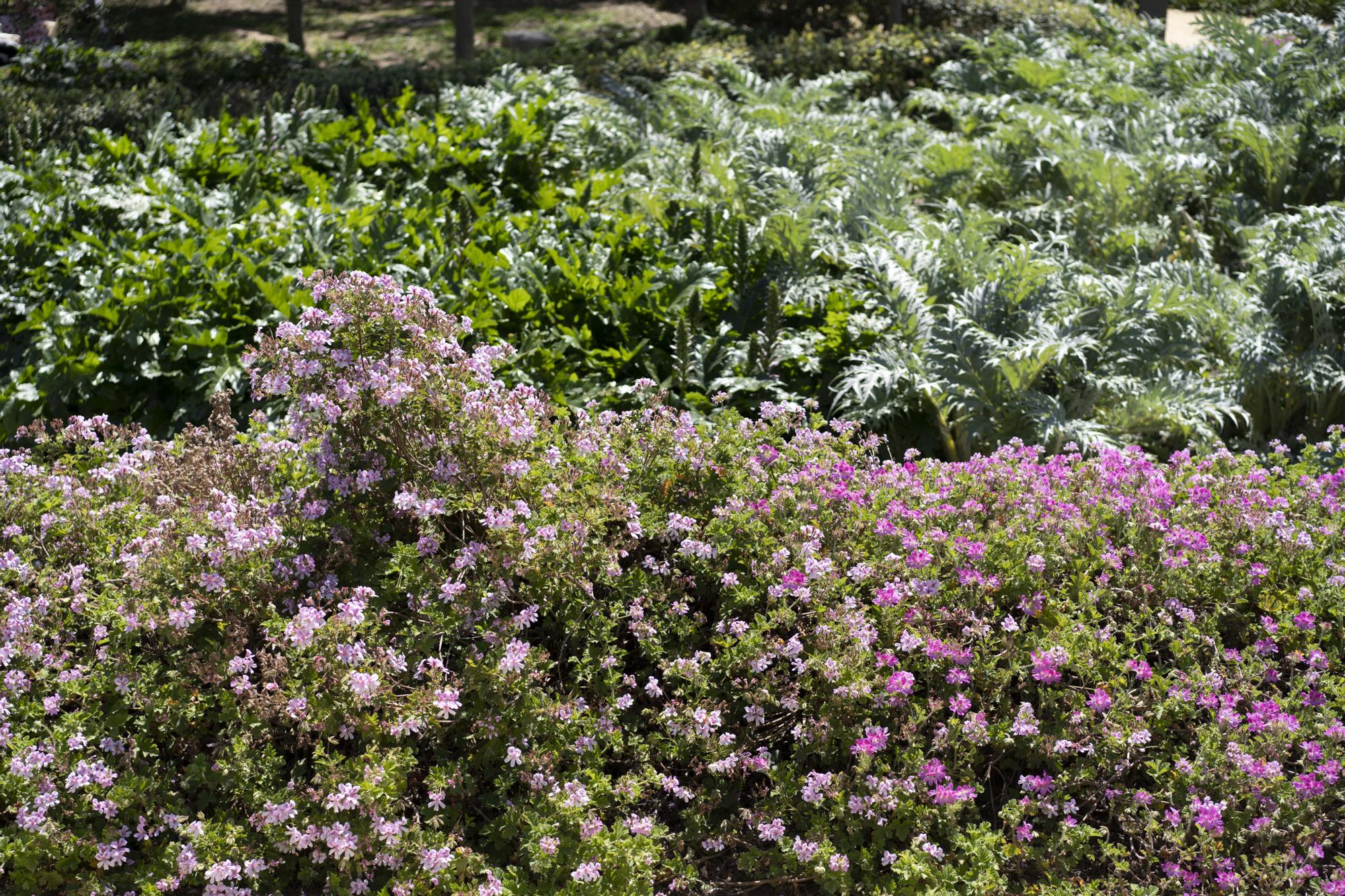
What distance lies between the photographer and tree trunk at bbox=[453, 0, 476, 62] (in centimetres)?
1284

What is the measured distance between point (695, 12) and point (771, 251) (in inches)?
374

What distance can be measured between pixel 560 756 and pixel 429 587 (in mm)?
552

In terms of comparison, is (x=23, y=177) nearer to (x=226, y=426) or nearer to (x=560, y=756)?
(x=226, y=426)

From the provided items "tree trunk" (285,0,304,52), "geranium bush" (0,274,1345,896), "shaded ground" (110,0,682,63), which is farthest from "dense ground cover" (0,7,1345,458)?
"shaded ground" (110,0,682,63)

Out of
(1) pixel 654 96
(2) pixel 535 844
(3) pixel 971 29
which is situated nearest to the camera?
(2) pixel 535 844

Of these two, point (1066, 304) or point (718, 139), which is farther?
point (718, 139)

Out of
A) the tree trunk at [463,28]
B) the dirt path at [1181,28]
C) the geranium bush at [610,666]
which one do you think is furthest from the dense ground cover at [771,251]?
the dirt path at [1181,28]

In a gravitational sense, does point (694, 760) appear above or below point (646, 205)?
below

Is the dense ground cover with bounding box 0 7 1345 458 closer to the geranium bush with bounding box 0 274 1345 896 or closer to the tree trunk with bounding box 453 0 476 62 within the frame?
the geranium bush with bounding box 0 274 1345 896

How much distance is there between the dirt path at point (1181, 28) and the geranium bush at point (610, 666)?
1436 cm

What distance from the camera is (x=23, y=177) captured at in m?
6.39

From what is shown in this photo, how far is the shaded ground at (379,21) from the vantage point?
664 inches

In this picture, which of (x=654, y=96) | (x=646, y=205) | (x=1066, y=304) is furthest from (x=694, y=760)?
(x=654, y=96)

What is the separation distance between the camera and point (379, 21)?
60.3ft
